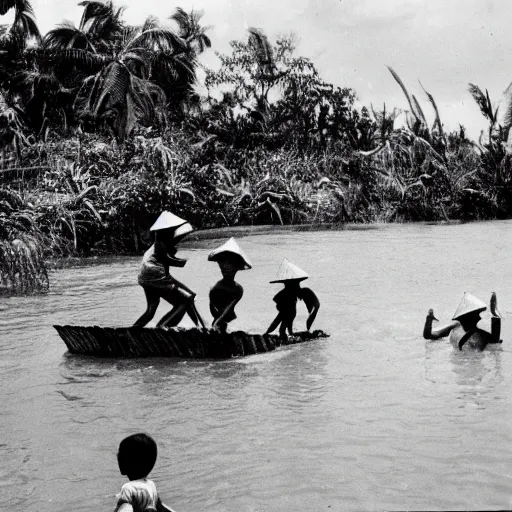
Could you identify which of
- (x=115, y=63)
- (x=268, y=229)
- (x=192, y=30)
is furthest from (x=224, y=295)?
(x=192, y=30)

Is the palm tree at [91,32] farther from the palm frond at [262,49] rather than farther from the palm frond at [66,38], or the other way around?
the palm frond at [262,49]

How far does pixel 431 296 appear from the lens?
523 inches

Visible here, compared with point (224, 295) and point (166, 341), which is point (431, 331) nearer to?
point (224, 295)

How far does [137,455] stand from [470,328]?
5639mm

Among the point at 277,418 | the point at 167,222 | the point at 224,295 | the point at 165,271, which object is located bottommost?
the point at 277,418

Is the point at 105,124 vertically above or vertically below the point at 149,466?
above

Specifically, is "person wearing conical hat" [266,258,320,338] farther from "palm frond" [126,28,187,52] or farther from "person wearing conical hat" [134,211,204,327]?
"palm frond" [126,28,187,52]

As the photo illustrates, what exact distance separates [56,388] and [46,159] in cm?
1504

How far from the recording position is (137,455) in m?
3.39

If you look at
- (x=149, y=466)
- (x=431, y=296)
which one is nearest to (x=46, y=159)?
(x=431, y=296)

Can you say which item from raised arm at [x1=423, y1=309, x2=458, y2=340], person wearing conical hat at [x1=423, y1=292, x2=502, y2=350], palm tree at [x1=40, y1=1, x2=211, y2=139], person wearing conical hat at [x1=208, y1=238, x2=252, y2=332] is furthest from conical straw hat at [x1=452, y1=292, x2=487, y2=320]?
palm tree at [x1=40, y1=1, x2=211, y2=139]

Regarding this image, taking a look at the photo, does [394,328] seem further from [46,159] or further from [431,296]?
[46,159]

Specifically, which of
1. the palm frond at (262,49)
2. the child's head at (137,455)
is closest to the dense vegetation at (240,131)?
the palm frond at (262,49)

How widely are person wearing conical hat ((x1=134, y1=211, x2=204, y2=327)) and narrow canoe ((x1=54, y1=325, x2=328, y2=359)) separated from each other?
0.85 feet
